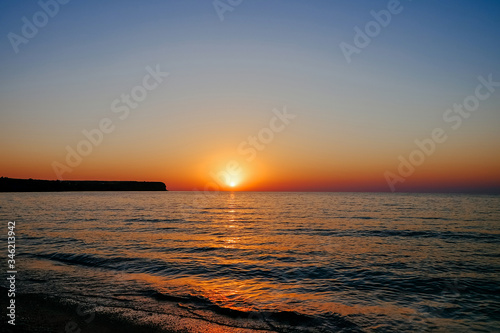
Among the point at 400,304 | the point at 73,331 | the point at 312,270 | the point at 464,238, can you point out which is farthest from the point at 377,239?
the point at 73,331

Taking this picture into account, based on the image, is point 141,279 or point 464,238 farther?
point 464,238

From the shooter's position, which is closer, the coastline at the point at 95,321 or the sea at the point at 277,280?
the coastline at the point at 95,321

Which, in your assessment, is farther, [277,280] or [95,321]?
→ [277,280]

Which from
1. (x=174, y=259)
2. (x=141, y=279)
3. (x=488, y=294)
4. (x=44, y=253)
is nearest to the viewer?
(x=488, y=294)

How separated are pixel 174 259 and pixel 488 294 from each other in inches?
592

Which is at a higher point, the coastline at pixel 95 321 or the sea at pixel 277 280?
the coastline at pixel 95 321

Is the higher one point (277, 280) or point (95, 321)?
point (95, 321)

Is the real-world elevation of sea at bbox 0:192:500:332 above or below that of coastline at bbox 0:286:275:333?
below

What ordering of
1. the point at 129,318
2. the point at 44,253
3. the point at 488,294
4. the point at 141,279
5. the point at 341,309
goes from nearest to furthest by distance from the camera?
the point at 129,318 → the point at 341,309 → the point at 488,294 → the point at 141,279 → the point at 44,253

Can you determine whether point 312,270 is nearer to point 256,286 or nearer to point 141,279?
point 256,286

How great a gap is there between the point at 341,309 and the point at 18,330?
30.9 feet

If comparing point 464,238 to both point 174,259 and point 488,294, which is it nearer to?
point 488,294

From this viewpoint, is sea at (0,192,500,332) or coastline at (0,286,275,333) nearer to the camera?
coastline at (0,286,275,333)

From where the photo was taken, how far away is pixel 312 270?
15.6 m
